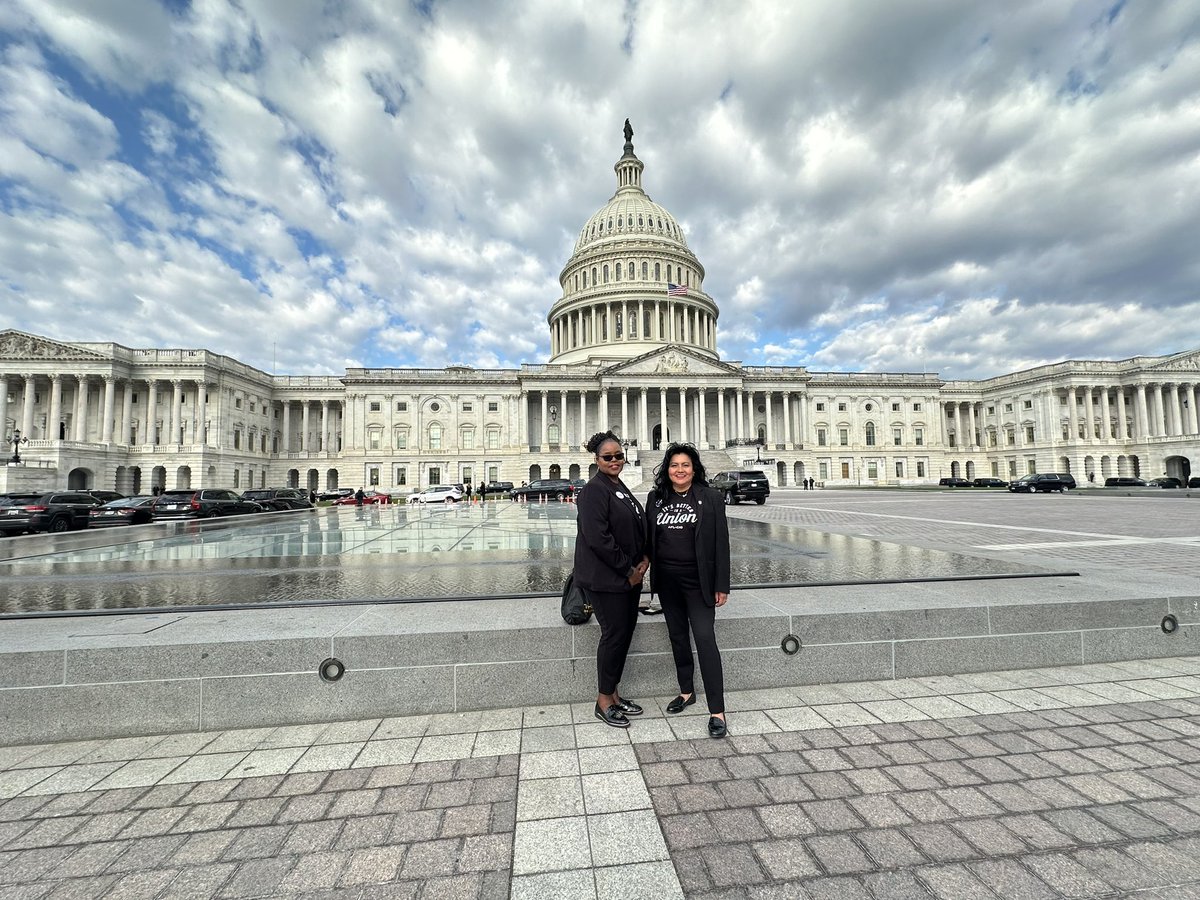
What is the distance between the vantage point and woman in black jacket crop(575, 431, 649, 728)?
4.00 m

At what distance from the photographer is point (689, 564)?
4.18m

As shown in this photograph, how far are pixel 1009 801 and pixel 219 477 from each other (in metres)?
75.5

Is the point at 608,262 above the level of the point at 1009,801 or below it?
above

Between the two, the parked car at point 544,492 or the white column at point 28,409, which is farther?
the white column at point 28,409

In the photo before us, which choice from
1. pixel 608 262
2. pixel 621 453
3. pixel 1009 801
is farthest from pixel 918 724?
pixel 608 262

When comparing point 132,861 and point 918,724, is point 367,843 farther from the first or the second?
point 918,724

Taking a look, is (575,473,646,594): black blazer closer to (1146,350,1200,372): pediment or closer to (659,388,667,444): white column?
(659,388,667,444): white column

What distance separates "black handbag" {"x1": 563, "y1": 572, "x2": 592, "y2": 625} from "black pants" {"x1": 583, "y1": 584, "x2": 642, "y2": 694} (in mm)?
90

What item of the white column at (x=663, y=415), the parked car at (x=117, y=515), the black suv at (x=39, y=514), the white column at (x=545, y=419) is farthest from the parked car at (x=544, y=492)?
the white column at (x=663, y=415)

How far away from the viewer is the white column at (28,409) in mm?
58344

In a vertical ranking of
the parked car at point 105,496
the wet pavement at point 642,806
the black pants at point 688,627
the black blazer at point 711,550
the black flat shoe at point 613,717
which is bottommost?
the wet pavement at point 642,806

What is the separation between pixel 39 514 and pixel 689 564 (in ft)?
91.5

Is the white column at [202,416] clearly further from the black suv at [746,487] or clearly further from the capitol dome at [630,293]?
the black suv at [746,487]

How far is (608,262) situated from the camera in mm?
82875
